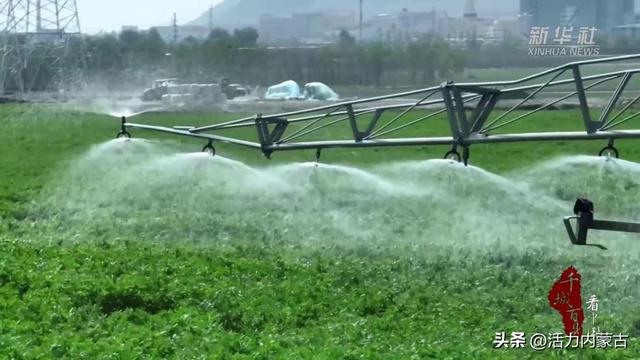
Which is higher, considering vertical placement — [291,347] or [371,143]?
[371,143]

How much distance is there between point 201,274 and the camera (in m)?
14.0

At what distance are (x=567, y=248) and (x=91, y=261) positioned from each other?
6.76 m

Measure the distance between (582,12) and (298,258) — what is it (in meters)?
17.6

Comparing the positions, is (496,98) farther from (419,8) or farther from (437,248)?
(419,8)

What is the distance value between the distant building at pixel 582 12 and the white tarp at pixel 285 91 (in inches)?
401

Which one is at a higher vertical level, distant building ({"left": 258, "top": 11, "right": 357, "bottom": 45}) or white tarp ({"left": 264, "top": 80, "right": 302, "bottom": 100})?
distant building ({"left": 258, "top": 11, "right": 357, "bottom": 45})

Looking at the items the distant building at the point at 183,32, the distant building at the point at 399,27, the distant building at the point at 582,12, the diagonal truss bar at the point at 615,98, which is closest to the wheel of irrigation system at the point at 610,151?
the diagonal truss bar at the point at 615,98

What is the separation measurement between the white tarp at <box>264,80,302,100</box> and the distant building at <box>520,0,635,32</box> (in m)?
10.2

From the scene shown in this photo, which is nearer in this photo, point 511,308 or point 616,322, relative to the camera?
point 616,322

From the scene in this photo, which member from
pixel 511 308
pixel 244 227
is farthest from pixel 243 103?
pixel 511 308

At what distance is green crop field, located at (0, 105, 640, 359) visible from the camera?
1101 centimetres

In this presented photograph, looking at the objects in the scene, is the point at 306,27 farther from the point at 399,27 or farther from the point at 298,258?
the point at 298,258

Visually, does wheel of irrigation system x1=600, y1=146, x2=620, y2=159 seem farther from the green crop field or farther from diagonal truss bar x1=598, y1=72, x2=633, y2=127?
the green crop field

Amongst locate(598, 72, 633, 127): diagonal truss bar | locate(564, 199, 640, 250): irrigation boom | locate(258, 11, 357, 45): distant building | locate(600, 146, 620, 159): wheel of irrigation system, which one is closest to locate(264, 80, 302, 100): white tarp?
locate(258, 11, 357, 45): distant building
